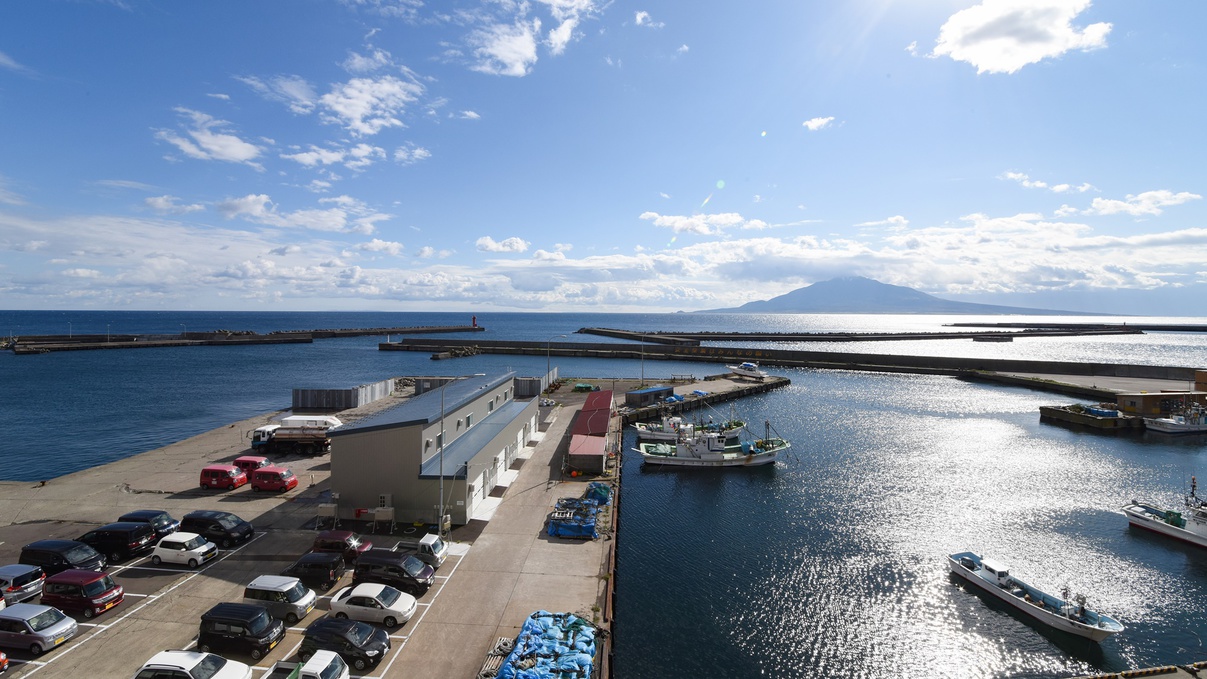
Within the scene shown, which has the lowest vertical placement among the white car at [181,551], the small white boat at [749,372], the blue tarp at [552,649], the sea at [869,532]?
the sea at [869,532]

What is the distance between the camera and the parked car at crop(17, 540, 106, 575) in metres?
21.9

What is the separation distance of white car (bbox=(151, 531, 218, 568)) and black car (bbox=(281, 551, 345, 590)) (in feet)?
14.4

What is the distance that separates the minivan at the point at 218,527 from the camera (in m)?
25.1

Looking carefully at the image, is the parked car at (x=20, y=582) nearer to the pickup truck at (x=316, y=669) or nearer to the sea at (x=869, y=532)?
the pickup truck at (x=316, y=669)

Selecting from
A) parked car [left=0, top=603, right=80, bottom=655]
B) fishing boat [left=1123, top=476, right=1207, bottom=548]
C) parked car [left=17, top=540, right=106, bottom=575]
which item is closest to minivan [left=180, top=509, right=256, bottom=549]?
parked car [left=17, top=540, right=106, bottom=575]

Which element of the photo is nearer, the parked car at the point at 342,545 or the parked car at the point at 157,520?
the parked car at the point at 342,545

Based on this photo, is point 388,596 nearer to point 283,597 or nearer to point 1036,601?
point 283,597

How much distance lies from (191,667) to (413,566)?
297 inches

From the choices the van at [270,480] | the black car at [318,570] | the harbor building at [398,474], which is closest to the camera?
the black car at [318,570]

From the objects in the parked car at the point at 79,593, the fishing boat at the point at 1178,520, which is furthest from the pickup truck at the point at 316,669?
the fishing boat at the point at 1178,520

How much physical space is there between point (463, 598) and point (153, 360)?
433 feet

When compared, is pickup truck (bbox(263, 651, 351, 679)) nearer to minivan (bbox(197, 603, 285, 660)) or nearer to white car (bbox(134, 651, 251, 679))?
white car (bbox(134, 651, 251, 679))

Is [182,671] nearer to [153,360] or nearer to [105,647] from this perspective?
[105,647]

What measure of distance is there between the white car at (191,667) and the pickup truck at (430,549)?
7588 mm
